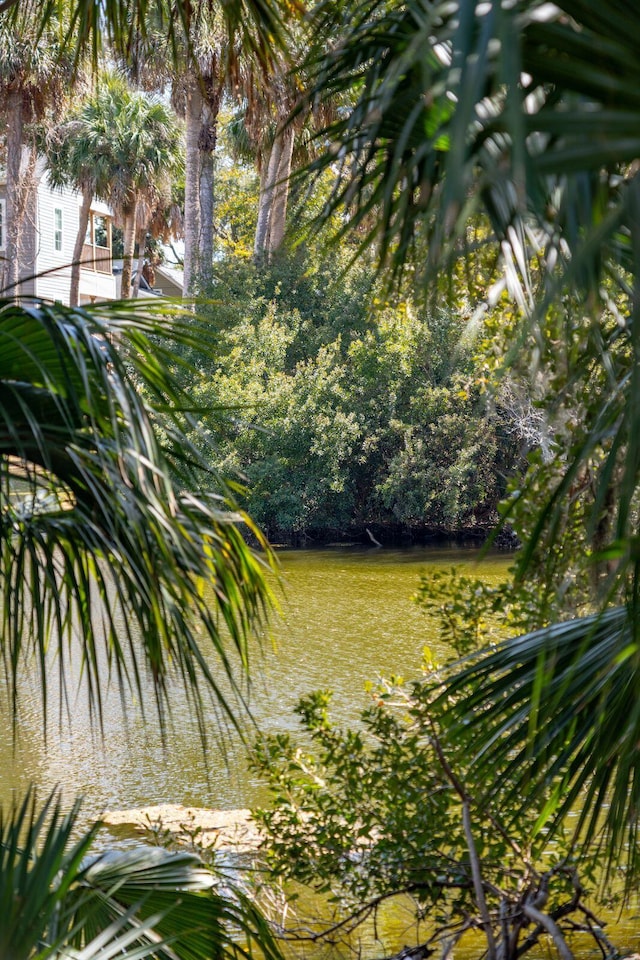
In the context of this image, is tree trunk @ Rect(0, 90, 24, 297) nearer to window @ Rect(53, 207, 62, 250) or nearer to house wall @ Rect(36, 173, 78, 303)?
house wall @ Rect(36, 173, 78, 303)

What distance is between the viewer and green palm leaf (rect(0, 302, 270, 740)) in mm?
2209

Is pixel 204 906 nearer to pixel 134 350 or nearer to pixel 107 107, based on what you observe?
pixel 134 350

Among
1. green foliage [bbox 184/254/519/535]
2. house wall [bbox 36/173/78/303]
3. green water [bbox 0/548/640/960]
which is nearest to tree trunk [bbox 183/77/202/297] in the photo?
green foliage [bbox 184/254/519/535]

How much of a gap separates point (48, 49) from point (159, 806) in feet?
58.6

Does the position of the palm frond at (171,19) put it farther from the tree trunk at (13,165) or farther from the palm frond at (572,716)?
the tree trunk at (13,165)

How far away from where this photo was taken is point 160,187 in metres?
32.4

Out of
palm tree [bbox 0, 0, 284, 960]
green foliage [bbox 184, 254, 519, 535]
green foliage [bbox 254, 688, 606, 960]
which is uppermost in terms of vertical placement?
green foliage [bbox 184, 254, 519, 535]

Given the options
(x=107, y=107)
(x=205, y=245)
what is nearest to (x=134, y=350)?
(x=205, y=245)

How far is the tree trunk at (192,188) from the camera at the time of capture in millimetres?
25719

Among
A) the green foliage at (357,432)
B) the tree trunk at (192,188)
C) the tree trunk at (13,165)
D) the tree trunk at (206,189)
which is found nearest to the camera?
the green foliage at (357,432)

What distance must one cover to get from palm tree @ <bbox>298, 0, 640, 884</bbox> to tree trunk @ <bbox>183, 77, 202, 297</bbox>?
2444 centimetres

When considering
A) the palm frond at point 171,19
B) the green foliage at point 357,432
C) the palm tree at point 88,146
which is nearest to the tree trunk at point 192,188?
the green foliage at point 357,432

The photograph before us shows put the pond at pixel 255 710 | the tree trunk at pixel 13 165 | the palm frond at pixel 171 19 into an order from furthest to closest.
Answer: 1. the tree trunk at pixel 13 165
2. the pond at pixel 255 710
3. the palm frond at pixel 171 19

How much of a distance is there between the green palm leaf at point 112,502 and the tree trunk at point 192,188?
79.3ft
